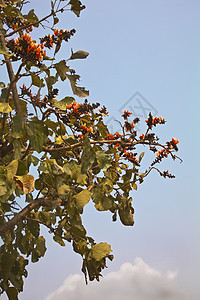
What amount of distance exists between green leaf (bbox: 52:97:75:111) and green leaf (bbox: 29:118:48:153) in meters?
0.38

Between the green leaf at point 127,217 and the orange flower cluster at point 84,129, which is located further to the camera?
the green leaf at point 127,217

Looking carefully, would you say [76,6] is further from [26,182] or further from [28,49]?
[26,182]

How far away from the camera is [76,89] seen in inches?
132

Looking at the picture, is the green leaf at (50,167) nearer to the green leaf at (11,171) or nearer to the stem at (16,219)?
the stem at (16,219)

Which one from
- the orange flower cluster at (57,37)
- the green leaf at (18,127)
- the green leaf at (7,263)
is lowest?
the green leaf at (7,263)

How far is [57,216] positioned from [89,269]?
775 millimetres

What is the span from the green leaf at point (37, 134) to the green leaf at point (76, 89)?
1.61ft

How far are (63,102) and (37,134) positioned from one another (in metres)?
0.56

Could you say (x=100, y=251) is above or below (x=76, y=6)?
below

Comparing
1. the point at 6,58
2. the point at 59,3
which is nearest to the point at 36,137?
the point at 6,58

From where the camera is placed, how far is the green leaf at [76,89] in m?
3.34

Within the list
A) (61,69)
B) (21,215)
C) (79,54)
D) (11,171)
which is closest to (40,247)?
(21,215)

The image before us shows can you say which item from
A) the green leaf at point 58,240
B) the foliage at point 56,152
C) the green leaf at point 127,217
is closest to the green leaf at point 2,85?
the foliage at point 56,152

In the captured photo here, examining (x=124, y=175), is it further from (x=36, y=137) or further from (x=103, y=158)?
(x=36, y=137)
